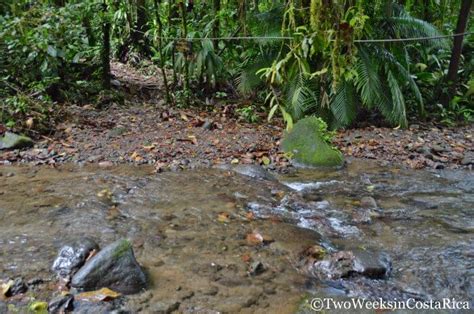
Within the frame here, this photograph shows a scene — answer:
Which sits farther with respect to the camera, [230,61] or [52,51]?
[230,61]

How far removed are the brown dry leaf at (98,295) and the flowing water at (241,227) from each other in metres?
0.10

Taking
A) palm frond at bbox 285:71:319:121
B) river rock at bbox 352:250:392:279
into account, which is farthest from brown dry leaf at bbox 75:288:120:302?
palm frond at bbox 285:71:319:121

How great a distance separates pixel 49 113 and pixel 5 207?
9.28ft

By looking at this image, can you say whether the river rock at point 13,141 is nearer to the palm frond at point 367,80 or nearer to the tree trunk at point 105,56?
the tree trunk at point 105,56

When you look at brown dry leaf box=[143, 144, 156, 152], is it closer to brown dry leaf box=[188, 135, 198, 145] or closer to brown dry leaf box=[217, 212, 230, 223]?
brown dry leaf box=[188, 135, 198, 145]

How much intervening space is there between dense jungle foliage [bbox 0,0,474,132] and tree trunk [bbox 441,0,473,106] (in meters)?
0.02

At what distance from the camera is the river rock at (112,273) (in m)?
2.52

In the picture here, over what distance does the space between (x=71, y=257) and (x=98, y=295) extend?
0.42 meters

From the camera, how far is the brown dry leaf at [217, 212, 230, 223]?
143 inches

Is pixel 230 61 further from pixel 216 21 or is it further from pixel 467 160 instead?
pixel 467 160

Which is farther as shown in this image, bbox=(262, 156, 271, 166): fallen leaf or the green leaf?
the green leaf

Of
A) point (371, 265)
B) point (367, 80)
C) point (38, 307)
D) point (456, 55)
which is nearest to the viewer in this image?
point (38, 307)

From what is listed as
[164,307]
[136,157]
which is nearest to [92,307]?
[164,307]

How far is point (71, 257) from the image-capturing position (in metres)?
2.75
